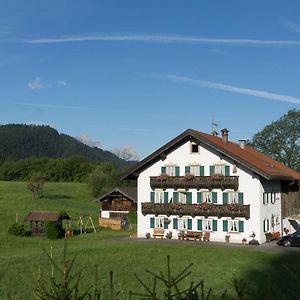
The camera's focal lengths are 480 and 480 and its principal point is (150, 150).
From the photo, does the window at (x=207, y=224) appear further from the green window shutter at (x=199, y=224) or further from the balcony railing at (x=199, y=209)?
the balcony railing at (x=199, y=209)

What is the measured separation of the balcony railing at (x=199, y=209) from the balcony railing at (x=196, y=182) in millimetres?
1474

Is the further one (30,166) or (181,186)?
(30,166)

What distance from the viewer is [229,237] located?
38.4 meters

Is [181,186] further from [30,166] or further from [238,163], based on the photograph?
[30,166]

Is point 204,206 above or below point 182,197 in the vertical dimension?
below

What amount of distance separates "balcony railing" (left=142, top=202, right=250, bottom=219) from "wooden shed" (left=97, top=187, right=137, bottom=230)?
1137 centimetres

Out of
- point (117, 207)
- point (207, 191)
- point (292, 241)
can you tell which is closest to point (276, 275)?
point (292, 241)

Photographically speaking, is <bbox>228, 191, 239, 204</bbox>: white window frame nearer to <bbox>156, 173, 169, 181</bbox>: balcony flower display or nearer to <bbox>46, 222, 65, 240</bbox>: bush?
<bbox>156, 173, 169, 181</bbox>: balcony flower display

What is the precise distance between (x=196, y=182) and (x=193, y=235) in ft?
14.3

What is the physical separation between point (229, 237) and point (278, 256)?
7.90 metres

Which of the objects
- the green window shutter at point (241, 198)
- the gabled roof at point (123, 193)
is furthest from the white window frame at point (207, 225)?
the gabled roof at point (123, 193)

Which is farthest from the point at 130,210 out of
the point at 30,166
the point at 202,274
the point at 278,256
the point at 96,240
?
the point at 30,166

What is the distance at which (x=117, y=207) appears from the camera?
180 feet

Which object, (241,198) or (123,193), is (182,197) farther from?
(123,193)
